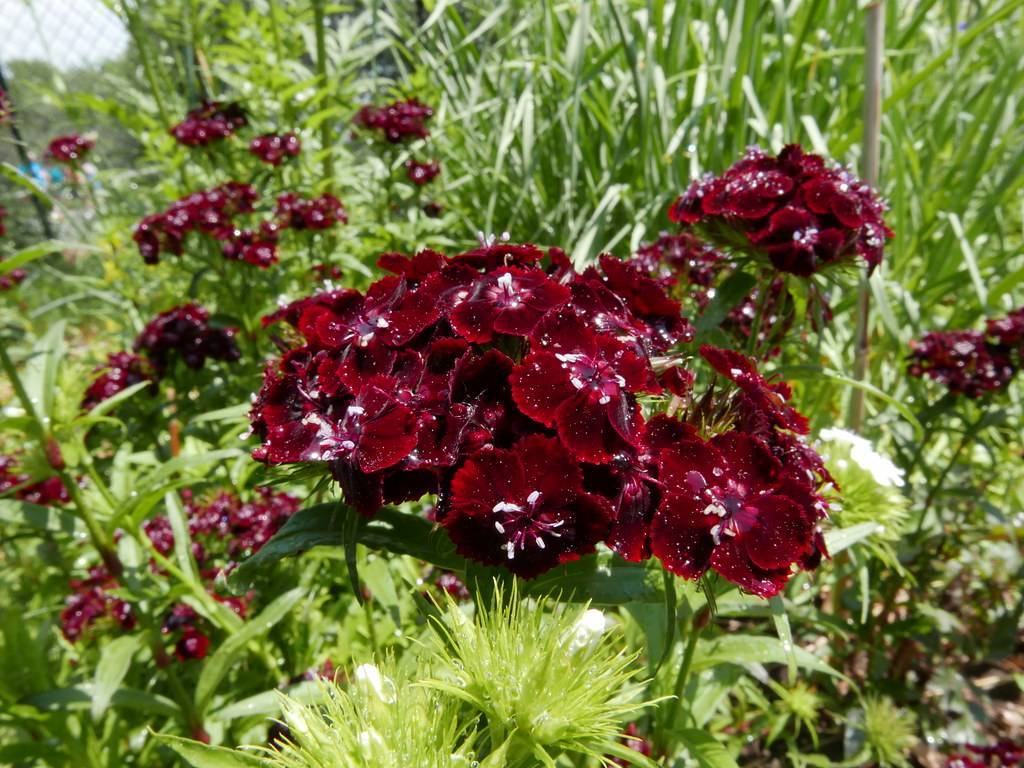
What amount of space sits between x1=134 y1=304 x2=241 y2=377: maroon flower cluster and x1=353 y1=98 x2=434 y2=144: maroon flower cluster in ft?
3.57

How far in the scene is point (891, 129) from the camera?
2.32m

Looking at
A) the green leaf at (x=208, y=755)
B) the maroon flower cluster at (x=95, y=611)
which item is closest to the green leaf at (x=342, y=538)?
the green leaf at (x=208, y=755)

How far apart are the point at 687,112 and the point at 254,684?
2.52m

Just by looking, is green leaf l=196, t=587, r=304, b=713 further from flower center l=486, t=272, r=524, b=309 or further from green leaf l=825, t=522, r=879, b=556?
green leaf l=825, t=522, r=879, b=556

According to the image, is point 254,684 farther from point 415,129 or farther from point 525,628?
point 415,129

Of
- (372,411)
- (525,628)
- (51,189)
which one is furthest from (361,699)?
(51,189)

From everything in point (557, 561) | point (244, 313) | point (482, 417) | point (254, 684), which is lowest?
point (254, 684)

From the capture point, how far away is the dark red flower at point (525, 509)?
0.82 meters

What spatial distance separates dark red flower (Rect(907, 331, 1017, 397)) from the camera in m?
1.94

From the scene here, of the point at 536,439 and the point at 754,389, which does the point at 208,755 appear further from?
the point at 754,389

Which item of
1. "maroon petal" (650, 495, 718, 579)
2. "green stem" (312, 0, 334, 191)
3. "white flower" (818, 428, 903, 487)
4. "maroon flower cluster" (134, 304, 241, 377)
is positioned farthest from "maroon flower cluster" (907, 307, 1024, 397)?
"green stem" (312, 0, 334, 191)

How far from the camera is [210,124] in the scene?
2.78 meters

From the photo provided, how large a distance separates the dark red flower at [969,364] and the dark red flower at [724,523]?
1.40 m

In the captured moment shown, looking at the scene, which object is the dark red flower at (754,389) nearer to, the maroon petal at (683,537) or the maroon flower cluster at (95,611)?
the maroon petal at (683,537)
